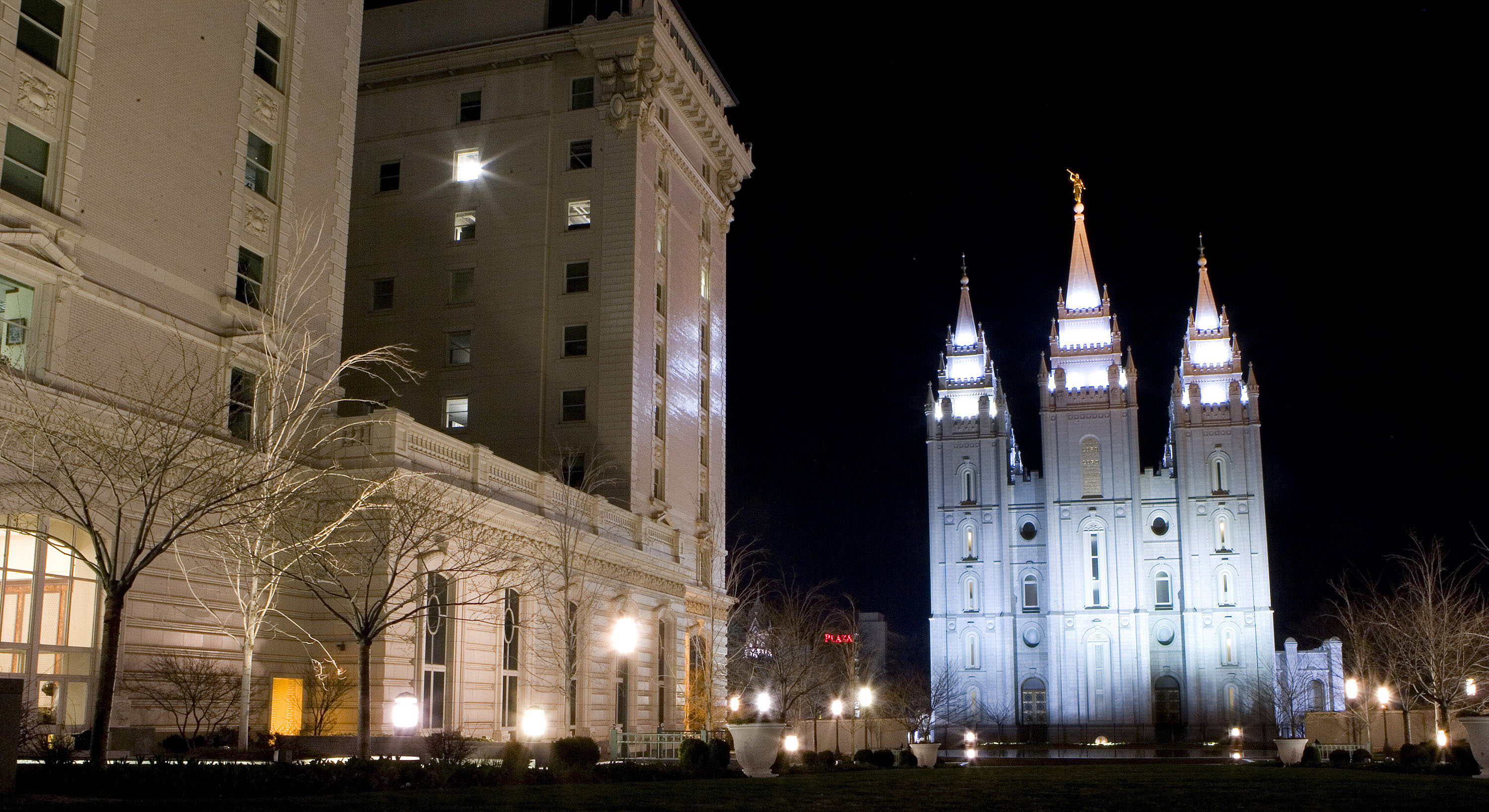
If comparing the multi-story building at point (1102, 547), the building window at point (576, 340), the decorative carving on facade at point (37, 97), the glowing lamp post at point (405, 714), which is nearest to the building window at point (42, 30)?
the decorative carving on facade at point (37, 97)

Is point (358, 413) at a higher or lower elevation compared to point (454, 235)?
lower

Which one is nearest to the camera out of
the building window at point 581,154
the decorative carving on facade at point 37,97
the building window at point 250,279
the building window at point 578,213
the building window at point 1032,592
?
the decorative carving on facade at point 37,97

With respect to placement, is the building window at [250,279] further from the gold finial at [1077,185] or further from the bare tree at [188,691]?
the gold finial at [1077,185]

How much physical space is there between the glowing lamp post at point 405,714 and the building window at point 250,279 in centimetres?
1050

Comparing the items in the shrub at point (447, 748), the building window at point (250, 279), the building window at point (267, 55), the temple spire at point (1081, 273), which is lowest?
the shrub at point (447, 748)

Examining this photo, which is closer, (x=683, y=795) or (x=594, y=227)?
(x=683, y=795)

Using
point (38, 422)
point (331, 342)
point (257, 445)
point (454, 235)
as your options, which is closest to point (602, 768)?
point (257, 445)

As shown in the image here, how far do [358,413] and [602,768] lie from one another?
26.7m

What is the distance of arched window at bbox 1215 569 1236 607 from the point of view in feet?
376

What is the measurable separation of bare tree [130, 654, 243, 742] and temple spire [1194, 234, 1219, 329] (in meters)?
110

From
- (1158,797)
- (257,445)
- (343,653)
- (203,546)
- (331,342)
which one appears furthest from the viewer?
(331,342)

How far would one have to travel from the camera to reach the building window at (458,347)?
52.8 metres

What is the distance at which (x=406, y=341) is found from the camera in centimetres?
5328

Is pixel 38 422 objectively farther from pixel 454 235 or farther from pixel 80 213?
pixel 454 235
